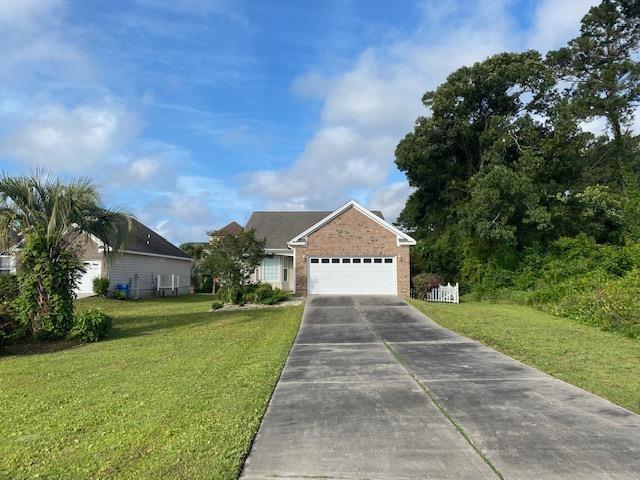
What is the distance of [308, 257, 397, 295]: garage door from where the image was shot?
76.0 ft

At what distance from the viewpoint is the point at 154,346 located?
36.2ft

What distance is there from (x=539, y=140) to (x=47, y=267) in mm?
21891

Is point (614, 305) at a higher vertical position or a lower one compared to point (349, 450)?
higher

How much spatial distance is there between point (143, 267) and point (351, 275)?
47.1 feet

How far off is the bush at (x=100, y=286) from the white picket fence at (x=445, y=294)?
16.4 meters

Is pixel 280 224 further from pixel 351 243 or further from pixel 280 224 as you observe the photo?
pixel 351 243

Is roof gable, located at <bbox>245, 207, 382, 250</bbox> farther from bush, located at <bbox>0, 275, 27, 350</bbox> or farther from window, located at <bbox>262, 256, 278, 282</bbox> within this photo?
bush, located at <bbox>0, 275, 27, 350</bbox>

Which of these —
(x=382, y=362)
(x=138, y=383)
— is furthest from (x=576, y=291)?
(x=138, y=383)

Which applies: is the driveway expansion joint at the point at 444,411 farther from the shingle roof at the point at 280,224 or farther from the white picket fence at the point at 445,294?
the shingle roof at the point at 280,224

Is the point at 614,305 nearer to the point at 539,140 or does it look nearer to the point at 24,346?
the point at 539,140

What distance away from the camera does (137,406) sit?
19.4ft

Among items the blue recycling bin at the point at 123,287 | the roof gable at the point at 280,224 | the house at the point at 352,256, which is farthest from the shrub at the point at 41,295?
the roof gable at the point at 280,224

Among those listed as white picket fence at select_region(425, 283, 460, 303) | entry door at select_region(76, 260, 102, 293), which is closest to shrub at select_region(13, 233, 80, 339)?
entry door at select_region(76, 260, 102, 293)

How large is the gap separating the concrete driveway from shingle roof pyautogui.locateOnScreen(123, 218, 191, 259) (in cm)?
2335
